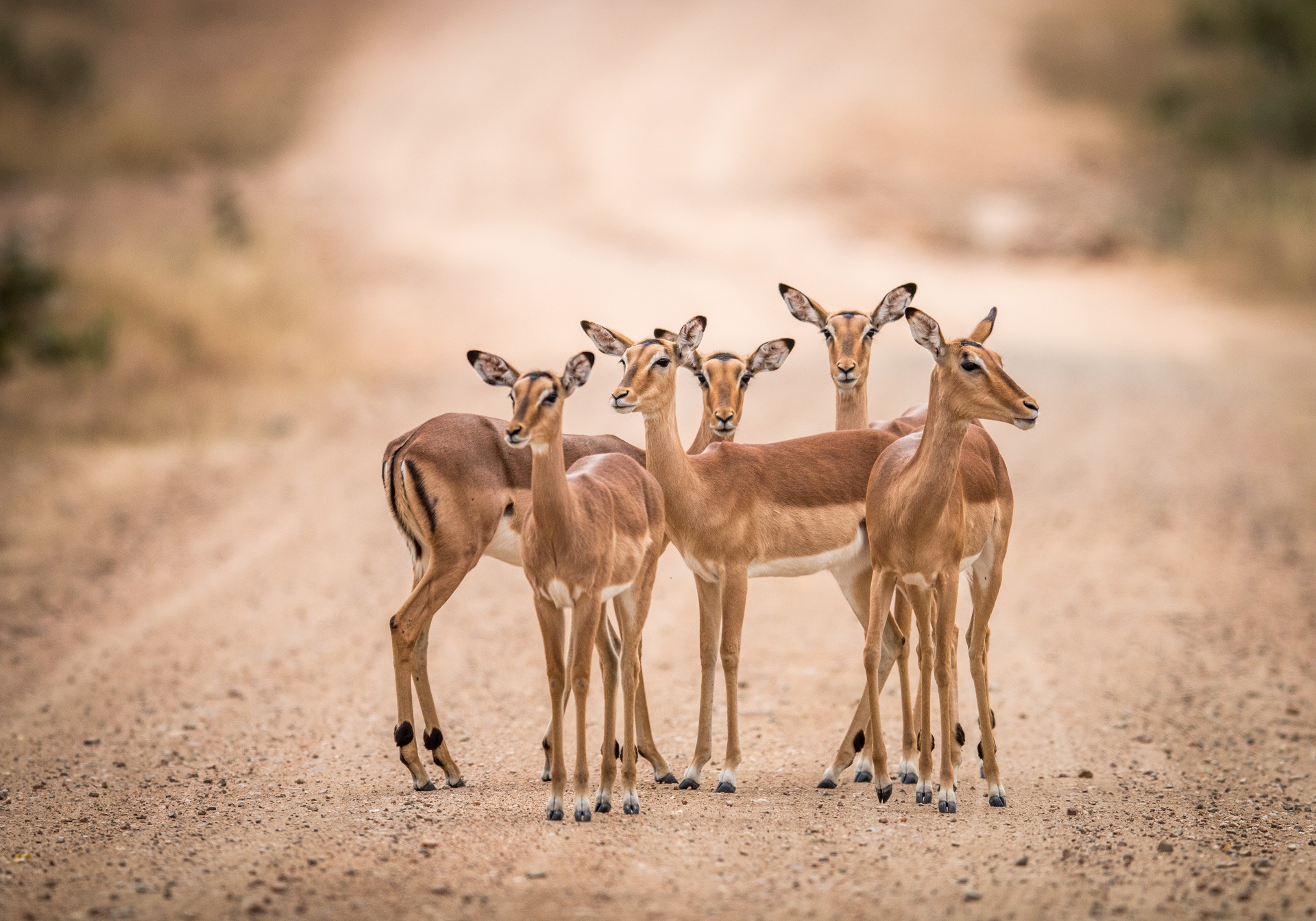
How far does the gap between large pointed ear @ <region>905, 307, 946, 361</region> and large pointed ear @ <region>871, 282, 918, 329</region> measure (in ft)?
2.45

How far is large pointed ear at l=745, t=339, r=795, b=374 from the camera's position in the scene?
27.8ft

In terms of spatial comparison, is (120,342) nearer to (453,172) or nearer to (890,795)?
(453,172)

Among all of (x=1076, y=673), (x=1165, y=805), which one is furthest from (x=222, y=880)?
(x=1076, y=673)

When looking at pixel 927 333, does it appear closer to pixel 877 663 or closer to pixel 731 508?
pixel 731 508

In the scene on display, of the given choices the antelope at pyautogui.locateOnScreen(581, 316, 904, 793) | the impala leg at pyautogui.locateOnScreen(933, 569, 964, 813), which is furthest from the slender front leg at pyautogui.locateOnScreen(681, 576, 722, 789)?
the impala leg at pyautogui.locateOnScreen(933, 569, 964, 813)

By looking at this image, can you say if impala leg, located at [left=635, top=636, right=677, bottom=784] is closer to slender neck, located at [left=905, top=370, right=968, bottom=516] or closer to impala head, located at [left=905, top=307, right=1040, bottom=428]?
slender neck, located at [left=905, top=370, right=968, bottom=516]

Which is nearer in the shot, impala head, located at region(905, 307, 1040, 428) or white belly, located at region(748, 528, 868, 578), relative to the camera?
impala head, located at region(905, 307, 1040, 428)

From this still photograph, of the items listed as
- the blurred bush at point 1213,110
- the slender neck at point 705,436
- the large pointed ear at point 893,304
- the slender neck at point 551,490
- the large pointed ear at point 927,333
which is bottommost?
the slender neck at point 551,490

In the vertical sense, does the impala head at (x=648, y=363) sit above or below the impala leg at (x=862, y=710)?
above

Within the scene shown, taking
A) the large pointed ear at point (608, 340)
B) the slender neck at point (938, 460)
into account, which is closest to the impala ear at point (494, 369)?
the large pointed ear at point (608, 340)

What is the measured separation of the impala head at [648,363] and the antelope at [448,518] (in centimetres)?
32

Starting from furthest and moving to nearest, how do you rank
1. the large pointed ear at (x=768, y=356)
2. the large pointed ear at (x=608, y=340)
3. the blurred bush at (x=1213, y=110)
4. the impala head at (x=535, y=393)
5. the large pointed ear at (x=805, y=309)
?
the blurred bush at (x=1213, y=110), the large pointed ear at (x=805, y=309), the large pointed ear at (x=768, y=356), the large pointed ear at (x=608, y=340), the impala head at (x=535, y=393)

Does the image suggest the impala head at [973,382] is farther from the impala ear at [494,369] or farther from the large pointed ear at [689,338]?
the impala ear at [494,369]

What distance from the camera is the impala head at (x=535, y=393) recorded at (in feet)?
22.2
